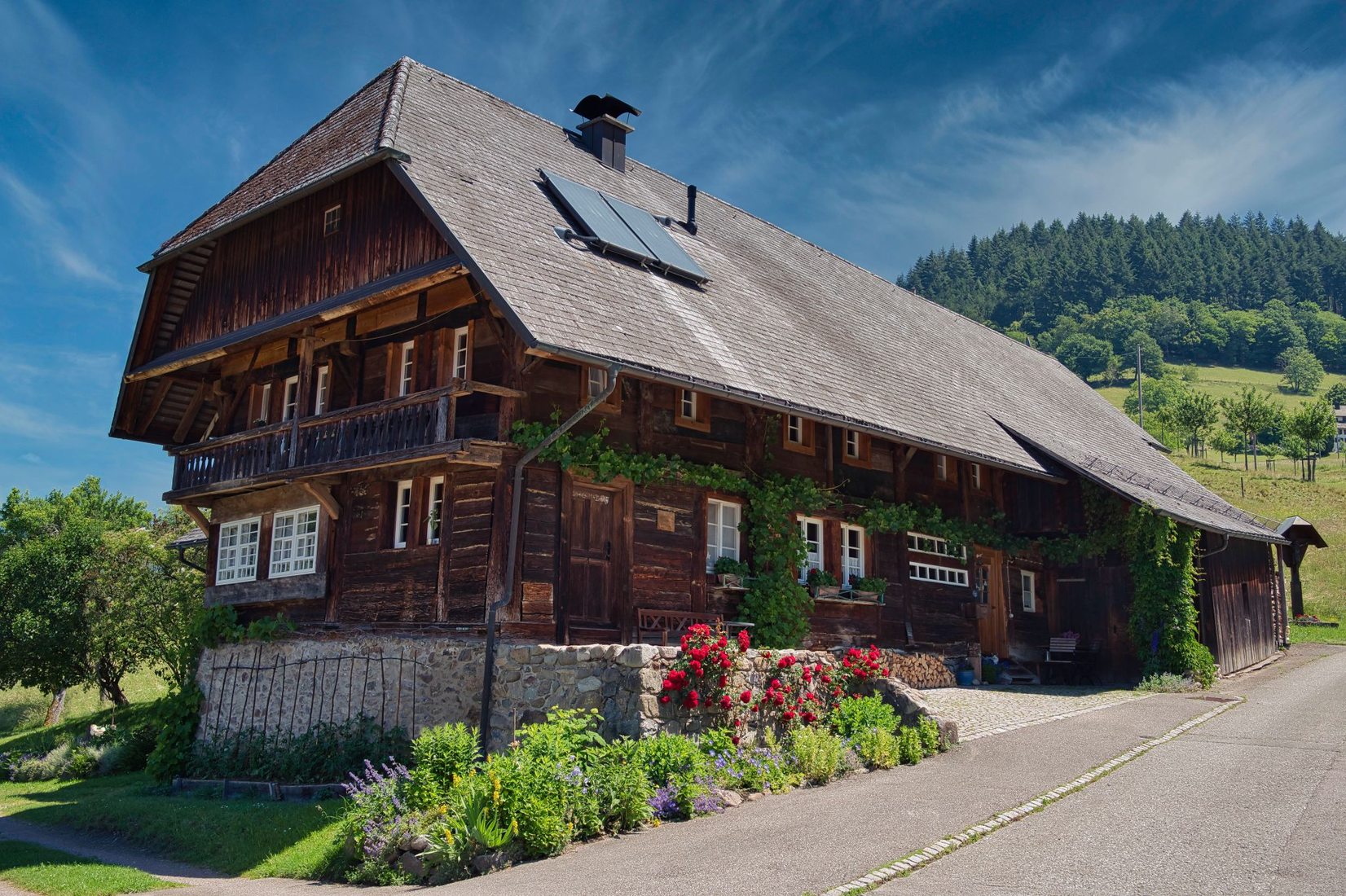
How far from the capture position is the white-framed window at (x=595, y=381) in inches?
672

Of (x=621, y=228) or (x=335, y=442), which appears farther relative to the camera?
(x=621, y=228)

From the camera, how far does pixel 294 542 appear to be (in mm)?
18969

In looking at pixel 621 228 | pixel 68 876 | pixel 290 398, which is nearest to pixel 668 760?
pixel 68 876

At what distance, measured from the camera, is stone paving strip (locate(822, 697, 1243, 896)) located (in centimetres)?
848

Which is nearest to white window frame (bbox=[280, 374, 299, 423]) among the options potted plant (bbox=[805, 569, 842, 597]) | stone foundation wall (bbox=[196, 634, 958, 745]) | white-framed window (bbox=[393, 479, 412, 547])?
white-framed window (bbox=[393, 479, 412, 547])

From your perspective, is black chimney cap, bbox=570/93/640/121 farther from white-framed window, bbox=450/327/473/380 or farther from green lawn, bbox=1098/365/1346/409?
green lawn, bbox=1098/365/1346/409

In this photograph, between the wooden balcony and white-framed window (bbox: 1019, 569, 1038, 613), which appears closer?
the wooden balcony

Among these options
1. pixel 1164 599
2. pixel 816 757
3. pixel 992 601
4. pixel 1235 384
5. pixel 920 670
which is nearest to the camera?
pixel 816 757

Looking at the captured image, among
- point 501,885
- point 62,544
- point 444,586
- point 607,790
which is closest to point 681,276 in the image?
point 444,586

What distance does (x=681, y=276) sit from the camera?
19578mm

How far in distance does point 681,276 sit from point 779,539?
501 cm

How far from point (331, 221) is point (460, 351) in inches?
146

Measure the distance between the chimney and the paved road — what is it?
15.7m

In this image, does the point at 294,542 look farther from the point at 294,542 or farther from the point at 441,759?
the point at 441,759
